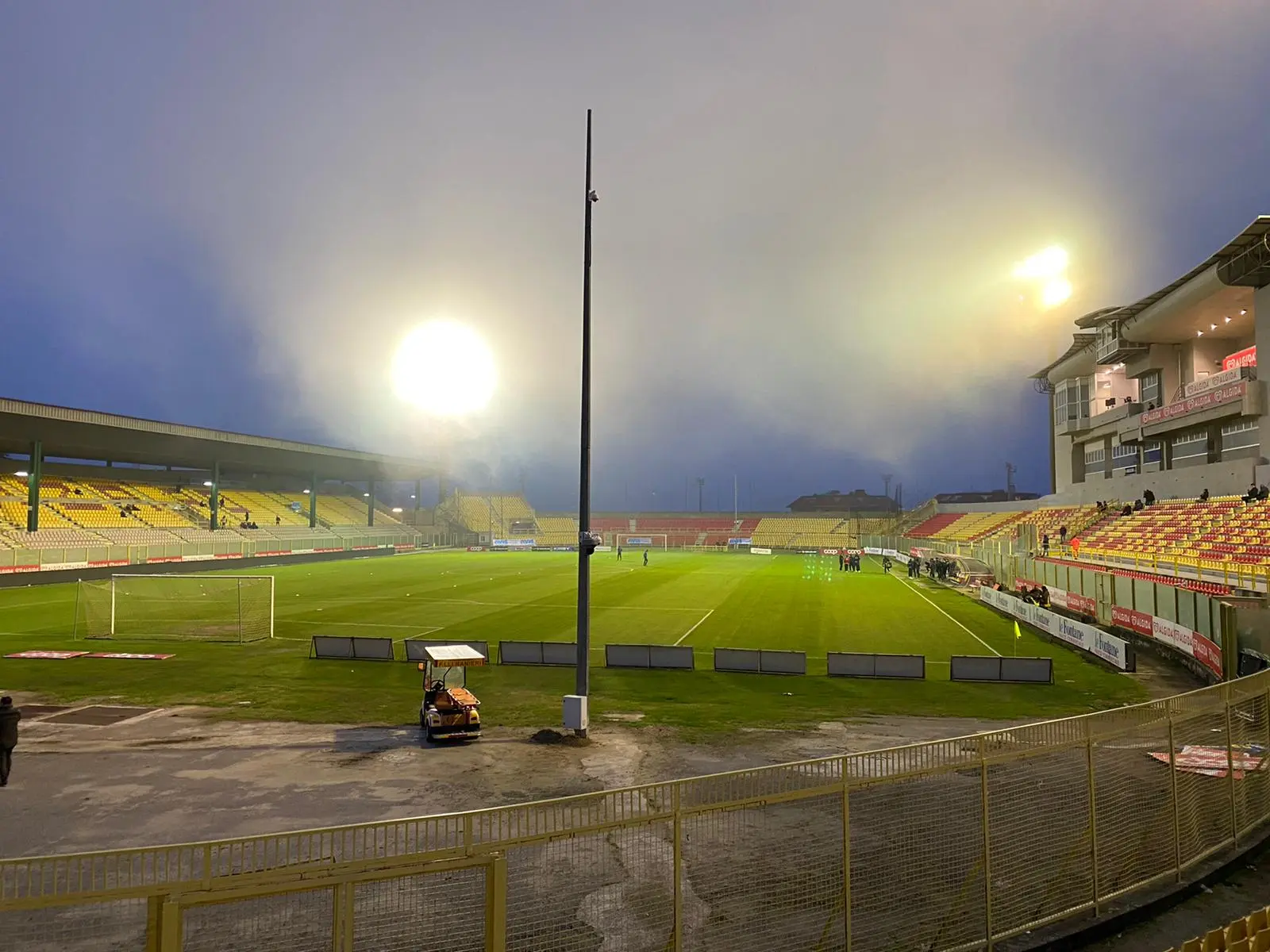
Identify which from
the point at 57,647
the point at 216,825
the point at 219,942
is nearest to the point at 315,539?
the point at 57,647

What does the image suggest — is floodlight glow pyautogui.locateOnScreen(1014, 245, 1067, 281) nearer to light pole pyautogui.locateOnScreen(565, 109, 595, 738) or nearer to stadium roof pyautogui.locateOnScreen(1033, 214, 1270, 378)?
stadium roof pyautogui.locateOnScreen(1033, 214, 1270, 378)

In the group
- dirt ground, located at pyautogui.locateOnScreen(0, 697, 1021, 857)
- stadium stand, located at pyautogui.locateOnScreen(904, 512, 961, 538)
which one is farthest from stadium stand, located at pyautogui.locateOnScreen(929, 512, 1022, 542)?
dirt ground, located at pyautogui.locateOnScreen(0, 697, 1021, 857)

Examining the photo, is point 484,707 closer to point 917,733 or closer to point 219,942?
point 917,733

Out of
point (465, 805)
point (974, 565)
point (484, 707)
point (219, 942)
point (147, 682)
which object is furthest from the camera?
point (974, 565)

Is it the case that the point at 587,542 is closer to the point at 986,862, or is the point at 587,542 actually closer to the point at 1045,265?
the point at 986,862

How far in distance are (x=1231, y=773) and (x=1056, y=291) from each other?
67726 mm

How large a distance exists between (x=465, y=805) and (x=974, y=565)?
46.1 m

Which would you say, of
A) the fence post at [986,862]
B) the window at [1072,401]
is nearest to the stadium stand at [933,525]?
the window at [1072,401]

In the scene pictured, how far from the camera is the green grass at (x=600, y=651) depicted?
58.0ft

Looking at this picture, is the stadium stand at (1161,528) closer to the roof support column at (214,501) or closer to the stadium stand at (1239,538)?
the stadium stand at (1239,538)

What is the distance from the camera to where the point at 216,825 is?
34.2 feet

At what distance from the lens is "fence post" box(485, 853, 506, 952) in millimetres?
4734

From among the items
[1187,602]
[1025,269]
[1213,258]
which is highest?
[1025,269]

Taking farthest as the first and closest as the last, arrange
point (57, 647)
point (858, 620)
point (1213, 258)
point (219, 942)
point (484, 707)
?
1. point (1213, 258)
2. point (858, 620)
3. point (57, 647)
4. point (484, 707)
5. point (219, 942)
